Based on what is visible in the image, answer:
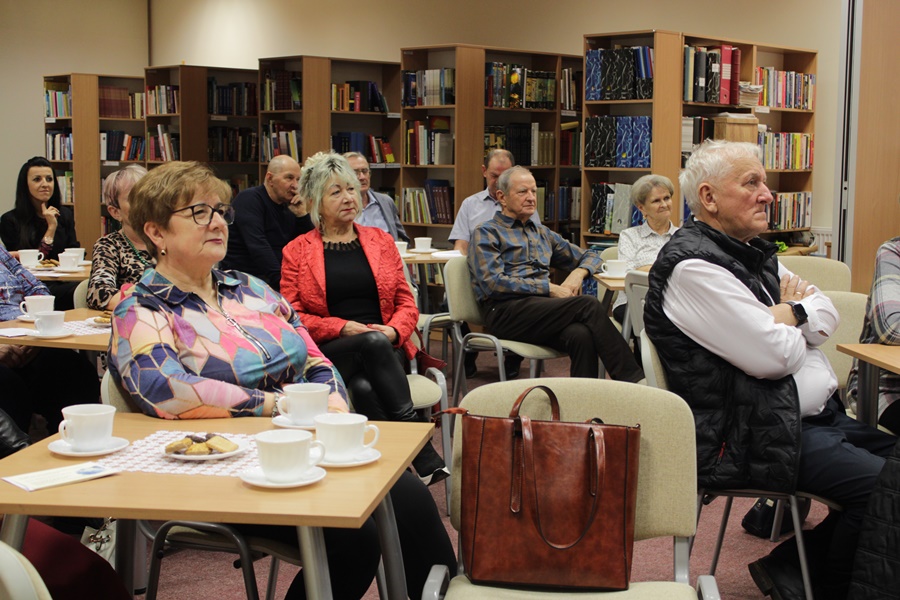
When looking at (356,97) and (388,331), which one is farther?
(356,97)

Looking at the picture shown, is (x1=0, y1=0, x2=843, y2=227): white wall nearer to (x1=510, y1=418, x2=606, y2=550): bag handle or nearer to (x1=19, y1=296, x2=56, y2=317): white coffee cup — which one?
(x1=19, y1=296, x2=56, y2=317): white coffee cup

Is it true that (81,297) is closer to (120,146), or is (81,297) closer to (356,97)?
(356,97)

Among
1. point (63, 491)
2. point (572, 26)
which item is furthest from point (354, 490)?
point (572, 26)

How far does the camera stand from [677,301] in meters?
2.55

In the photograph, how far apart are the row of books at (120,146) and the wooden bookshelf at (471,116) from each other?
3.74 meters

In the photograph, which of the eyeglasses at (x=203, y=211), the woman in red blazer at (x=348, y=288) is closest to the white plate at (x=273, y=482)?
the eyeglasses at (x=203, y=211)

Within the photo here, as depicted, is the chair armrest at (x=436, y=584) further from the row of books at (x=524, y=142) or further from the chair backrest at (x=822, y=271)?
the row of books at (x=524, y=142)

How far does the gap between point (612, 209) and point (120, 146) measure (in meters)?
5.73

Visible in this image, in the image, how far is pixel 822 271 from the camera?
4.02 meters

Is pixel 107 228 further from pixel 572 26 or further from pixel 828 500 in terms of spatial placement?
pixel 828 500

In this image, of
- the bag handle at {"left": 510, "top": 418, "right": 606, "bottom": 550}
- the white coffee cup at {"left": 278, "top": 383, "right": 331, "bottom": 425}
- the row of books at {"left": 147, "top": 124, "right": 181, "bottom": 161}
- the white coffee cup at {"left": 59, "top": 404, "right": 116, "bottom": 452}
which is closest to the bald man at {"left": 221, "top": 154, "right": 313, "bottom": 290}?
the white coffee cup at {"left": 278, "top": 383, "right": 331, "bottom": 425}

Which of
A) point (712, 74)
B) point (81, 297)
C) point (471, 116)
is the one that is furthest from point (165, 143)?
point (81, 297)

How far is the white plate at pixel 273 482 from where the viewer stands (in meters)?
1.63

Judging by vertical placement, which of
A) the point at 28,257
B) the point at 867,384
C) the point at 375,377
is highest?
the point at 28,257
